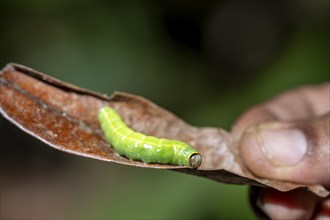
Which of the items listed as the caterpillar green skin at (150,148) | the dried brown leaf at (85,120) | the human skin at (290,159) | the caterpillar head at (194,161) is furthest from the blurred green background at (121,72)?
the caterpillar head at (194,161)

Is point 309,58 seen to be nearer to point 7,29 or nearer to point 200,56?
point 200,56

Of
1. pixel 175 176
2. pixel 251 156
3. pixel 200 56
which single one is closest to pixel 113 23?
pixel 200 56

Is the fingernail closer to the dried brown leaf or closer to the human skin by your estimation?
the human skin

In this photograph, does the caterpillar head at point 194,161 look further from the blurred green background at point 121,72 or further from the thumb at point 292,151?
the blurred green background at point 121,72

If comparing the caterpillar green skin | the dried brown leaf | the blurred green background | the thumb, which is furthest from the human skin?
the blurred green background

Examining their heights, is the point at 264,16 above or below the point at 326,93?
above

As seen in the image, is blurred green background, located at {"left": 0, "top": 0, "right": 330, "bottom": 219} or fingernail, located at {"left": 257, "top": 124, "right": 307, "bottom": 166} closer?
fingernail, located at {"left": 257, "top": 124, "right": 307, "bottom": 166}

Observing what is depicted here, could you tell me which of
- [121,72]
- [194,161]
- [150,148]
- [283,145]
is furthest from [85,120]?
[121,72]

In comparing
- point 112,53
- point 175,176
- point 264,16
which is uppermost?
point 264,16
